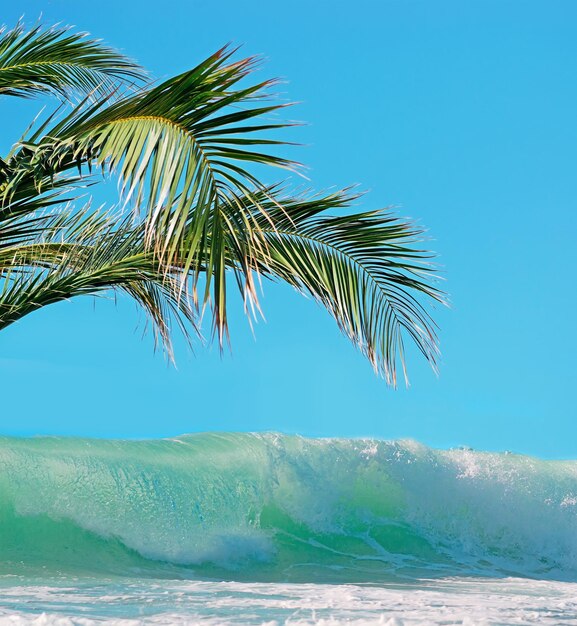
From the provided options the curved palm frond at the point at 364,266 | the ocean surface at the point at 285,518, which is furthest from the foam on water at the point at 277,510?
the curved palm frond at the point at 364,266

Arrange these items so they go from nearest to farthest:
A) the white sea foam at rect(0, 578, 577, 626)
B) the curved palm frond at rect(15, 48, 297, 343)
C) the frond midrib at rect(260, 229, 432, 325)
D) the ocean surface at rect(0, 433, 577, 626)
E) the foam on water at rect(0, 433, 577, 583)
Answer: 1. the curved palm frond at rect(15, 48, 297, 343)
2. the white sea foam at rect(0, 578, 577, 626)
3. the frond midrib at rect(260, 229, 432, 325)
4. the ocean surface at rect(0, 433, 577, 626)
5. the foam on water at rect(0, 433, 577, 583)

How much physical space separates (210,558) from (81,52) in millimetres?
6895

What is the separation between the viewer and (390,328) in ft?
18.3

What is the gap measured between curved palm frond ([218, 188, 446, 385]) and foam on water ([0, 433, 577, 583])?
5.40 metres

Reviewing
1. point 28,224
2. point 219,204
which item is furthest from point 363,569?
point 219,204

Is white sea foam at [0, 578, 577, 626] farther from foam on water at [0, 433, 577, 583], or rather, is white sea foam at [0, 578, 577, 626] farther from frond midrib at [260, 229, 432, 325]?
foam on water at [0, 433, 577, 583]

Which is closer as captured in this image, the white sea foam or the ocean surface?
the white sea foam

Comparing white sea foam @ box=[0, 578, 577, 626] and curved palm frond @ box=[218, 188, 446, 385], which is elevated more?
curved palm frond @ box=[218, 188, 446, 385]

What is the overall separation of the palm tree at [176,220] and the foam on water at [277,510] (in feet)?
15.6

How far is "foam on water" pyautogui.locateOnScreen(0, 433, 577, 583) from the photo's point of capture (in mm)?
10734

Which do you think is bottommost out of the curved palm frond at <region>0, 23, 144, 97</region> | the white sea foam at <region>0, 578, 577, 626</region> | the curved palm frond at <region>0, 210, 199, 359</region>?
the white sea foam at <region>0, 578, 577, 626</region>

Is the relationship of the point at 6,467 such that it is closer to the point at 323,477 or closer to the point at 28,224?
the point at 323,477

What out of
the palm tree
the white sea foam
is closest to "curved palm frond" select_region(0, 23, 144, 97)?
the palm tree

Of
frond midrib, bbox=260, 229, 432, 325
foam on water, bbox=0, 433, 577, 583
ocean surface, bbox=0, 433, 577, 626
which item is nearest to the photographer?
frond midrib, bbox=260, 229, 432, 325
